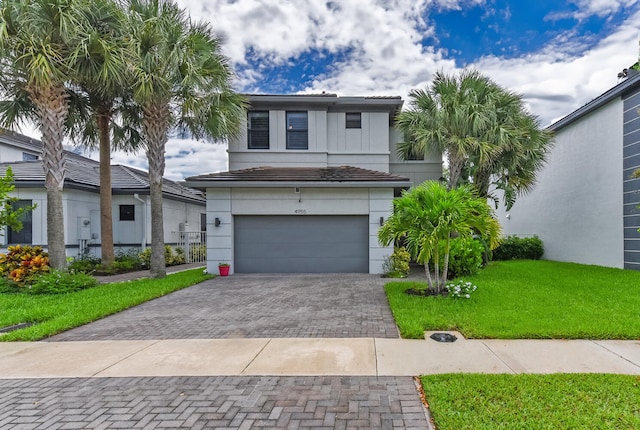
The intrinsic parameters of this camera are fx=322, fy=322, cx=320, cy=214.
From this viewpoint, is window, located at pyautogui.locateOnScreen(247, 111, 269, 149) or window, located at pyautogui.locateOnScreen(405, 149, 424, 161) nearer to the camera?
window, located at pyautogui.locateOnScreen(247, 111, 269, 149)

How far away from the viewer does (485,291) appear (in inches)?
308

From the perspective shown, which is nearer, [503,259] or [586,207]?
[586,207]

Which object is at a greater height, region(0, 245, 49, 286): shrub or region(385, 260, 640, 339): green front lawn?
region(0, 245, 49, 286): shrub

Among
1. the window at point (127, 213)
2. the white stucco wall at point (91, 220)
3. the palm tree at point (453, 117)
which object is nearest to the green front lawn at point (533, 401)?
the palm tree at point (453, 117)

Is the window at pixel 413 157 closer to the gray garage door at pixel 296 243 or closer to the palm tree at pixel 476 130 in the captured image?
the palm tree at pixel 476 130

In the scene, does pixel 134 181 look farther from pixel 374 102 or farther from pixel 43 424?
pixel 43 424

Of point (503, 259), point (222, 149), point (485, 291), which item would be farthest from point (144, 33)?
point (503, 259)

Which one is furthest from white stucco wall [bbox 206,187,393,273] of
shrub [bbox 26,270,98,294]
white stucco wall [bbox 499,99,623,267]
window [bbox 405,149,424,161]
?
white stucco wall [bbox 499,99,623,267]

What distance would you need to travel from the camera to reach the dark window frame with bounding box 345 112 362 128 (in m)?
14.2

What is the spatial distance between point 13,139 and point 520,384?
2765 cm

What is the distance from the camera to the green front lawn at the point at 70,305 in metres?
5.71

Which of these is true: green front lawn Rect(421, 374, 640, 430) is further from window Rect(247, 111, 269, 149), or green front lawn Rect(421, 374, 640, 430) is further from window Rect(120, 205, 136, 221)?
window Rect(120, 205, 136, 221)

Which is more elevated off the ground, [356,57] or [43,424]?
[356,57]

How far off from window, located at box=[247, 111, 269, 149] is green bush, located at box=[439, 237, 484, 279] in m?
8.52
